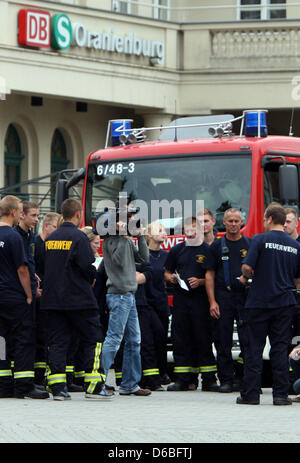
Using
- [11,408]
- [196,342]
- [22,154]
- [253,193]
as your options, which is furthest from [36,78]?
[11,408]

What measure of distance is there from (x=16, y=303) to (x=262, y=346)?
230 centimetres

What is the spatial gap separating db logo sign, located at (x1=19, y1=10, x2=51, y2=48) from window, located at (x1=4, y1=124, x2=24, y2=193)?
3302 millimetres

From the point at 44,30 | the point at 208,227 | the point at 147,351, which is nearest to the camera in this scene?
the point at 147,351

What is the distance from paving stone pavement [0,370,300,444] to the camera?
894 cm

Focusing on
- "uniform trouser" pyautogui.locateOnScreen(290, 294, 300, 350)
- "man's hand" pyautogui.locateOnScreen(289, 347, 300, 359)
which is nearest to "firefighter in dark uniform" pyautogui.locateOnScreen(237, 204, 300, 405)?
"man's hand" pyautogui.locateOnScreen(289, 347, 300, 359)

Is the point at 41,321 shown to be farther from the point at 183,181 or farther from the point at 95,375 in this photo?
the point at 183,181

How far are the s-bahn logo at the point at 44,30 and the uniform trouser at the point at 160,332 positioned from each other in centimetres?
1190

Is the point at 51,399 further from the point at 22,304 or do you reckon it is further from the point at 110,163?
the point at 110,163

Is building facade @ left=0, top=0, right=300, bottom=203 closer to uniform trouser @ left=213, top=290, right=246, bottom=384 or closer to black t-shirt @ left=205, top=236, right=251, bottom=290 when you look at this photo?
black t-shirt @ left=205, top=236, right=251, bottom=290

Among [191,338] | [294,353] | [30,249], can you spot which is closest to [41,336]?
[30,249]

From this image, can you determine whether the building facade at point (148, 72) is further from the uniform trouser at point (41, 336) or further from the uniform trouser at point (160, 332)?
the uniform trouser at point (41, 336)

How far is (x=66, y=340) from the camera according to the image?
1174 centimetres

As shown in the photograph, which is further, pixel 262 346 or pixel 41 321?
pixel 41 321

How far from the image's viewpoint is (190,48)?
28.2 metres
